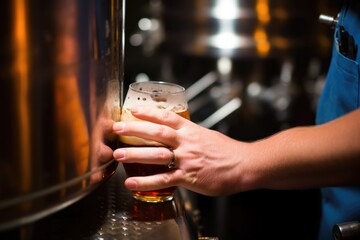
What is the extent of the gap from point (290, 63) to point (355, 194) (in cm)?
157

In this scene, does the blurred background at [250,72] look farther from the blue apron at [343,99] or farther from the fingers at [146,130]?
the fingers at [146,130]

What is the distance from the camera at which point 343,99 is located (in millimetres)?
1248

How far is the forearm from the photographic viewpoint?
0.95 m

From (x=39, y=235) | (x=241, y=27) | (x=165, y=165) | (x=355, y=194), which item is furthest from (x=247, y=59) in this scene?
(x=39, y=235)

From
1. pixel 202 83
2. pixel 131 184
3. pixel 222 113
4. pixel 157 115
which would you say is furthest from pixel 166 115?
pixel 202 83

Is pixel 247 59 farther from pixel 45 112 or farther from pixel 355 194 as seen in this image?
pixel 45 112

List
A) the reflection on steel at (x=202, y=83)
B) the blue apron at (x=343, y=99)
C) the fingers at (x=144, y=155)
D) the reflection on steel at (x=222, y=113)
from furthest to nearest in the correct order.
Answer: the reflection on steel at (x=202, y=83)
the reflection on steel at (x=222, y=113)
the blue apron at (x=343, y=99)
the fingers at (x=144, y=155)

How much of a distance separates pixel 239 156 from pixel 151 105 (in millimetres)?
199

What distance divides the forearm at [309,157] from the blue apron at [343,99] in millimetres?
217

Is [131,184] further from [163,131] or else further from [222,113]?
[222,113]

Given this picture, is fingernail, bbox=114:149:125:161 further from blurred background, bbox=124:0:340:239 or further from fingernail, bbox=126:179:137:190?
blurred background, bbox=124:0:340:239

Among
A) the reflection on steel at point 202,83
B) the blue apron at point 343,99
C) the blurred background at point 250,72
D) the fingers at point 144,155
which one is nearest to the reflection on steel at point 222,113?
the blurred background at point 250,72

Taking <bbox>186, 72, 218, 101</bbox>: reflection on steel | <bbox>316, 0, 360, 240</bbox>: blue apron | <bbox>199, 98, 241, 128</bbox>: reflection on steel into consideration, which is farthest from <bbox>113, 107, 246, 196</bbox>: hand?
<bbox>186, 72, 218, 101</bbox>: reflection on steel

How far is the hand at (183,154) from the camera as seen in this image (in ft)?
3.03
